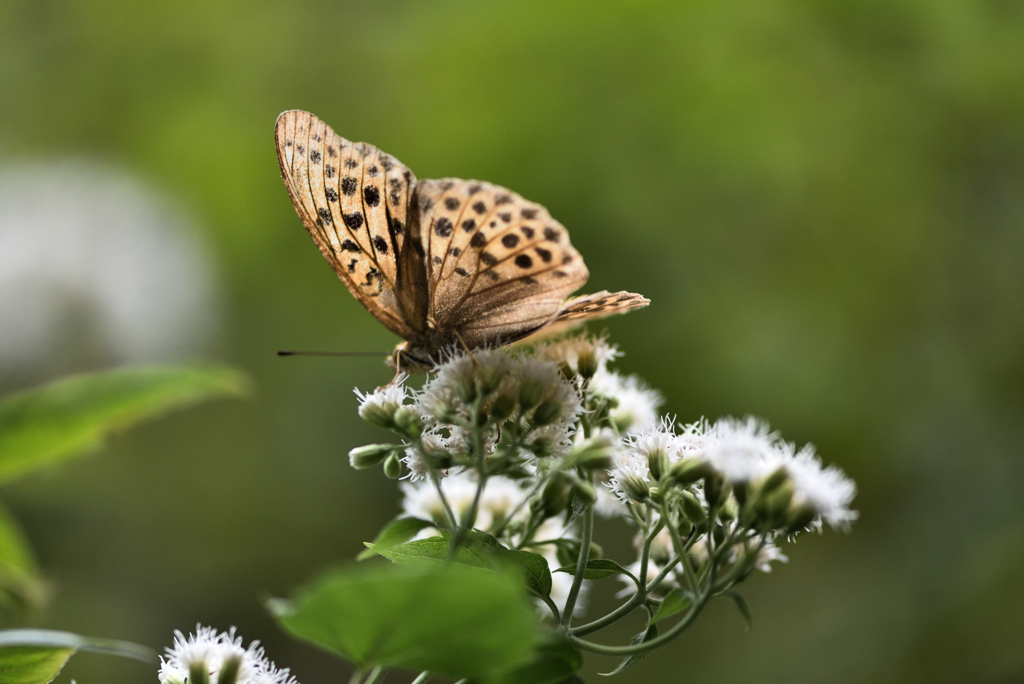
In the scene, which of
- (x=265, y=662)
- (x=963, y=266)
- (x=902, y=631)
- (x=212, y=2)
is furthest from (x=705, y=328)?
(x=212, y=2)

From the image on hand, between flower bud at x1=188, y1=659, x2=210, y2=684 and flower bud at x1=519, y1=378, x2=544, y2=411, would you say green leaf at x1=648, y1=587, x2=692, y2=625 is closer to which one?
flower bud at x1=519, y1=378, x2=544, y2=411

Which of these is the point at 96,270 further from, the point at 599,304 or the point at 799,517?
the point at 799,517

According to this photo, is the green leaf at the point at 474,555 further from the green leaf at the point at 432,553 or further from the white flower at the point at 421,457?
the white flower at the point at 421,457

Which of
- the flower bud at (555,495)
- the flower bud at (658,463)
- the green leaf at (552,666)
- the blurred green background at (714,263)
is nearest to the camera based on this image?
the green leaf at (552,666)

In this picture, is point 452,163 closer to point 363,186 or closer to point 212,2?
point 212,2

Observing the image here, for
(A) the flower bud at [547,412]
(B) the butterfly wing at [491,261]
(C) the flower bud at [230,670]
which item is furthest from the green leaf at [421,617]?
(B) the butterfly wing at [491,261]

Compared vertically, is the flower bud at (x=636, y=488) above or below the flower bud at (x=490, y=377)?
below
